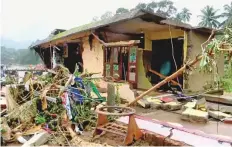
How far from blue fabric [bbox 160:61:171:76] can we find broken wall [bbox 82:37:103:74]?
3924mm

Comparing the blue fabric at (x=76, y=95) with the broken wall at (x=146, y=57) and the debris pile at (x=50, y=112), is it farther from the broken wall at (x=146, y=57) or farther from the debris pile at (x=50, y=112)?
the broken wall at (x=146, y=57)

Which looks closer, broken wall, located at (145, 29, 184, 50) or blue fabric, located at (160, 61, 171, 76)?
broken wall, located at (145, 29, 184, 50)

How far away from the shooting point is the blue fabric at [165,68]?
1325 centimetres

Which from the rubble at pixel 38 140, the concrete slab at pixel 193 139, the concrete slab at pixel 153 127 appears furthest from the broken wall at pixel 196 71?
the rubble at pixel 38 140

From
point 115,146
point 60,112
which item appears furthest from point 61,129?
point 115,146

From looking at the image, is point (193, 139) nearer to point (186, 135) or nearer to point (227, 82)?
point (186, 135)

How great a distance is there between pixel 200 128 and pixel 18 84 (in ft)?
18.3

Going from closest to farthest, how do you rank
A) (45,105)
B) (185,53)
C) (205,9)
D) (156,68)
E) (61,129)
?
(61,129) < (45,105) < (185,53) < (156,68) < (205,9)

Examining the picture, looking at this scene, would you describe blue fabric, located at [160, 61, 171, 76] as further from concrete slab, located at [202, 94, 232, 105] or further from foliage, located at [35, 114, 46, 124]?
foliage, located at [35, 114, 46, 124]

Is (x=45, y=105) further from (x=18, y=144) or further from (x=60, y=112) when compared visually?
(x=18, y=144)

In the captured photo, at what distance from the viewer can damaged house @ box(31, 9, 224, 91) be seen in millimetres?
9984

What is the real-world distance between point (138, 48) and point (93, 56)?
222cm

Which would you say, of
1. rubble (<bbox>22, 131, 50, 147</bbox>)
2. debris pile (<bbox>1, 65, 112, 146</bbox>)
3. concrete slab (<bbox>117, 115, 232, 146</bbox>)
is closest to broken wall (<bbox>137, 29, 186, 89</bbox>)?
debris pile (<bbox>1, 65, 112, 146</bbox>)

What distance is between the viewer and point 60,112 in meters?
6.54
